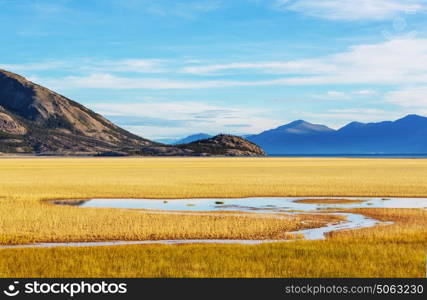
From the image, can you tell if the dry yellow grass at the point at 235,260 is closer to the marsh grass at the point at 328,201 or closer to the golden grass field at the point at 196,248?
the golden grass field at the point at 196,248

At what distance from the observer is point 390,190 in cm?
5897

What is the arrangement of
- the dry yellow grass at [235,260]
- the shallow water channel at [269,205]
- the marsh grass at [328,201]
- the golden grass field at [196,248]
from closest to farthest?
the dry yellow grass at [235,260] < the golden grass field at [196,248] < the shallow water channel at [269,205] < the marsh grass at [328,201]

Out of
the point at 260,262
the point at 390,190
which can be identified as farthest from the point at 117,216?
the point at 390,190

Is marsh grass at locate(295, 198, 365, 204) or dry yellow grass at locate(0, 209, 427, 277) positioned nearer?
dry yellow grass at locate(0, 209, 427, 277)

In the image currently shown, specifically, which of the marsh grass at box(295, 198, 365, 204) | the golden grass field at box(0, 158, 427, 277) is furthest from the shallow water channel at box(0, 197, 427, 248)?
the golden grass field at box(0, 158, 427, 277)

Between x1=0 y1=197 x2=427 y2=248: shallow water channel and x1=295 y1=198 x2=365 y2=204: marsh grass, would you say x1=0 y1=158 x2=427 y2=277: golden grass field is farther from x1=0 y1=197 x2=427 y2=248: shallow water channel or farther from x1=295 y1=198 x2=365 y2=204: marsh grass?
x1=295 y1=198 x2=365 y2=204: marsh grass

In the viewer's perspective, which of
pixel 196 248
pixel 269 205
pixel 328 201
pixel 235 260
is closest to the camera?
pixel 235 260

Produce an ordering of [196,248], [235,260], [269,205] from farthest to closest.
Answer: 1. [269,205]
2. [196,248]
3. [235,260]

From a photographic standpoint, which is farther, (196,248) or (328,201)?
(328,201)

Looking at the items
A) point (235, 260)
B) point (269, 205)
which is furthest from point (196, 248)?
point (269, 205)

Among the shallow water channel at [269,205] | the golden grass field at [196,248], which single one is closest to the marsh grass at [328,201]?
the shallow water channel at [269,205]

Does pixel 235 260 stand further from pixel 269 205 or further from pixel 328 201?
pixel 328 201

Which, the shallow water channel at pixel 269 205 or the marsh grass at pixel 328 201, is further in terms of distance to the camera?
the marsh grass at pixel 328 201

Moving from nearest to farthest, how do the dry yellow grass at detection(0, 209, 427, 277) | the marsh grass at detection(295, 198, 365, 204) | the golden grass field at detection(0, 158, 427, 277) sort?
the dry yellow grass at detection(0, 209, 427, 277)
the golden grass field at detection(0, 158, 427, 277)
the marsh grass at detection(295, 198, 365, 204)
